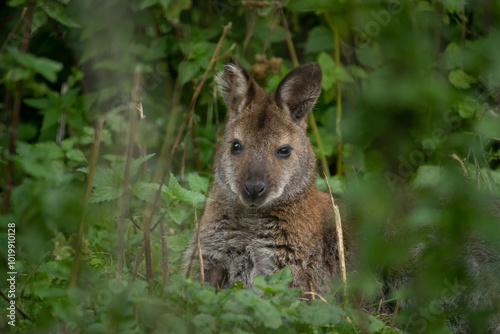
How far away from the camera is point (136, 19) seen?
647 centimetres

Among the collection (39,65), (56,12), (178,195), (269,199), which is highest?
(56,12)

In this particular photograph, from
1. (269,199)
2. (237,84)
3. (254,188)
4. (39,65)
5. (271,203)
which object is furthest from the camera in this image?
(237,84)

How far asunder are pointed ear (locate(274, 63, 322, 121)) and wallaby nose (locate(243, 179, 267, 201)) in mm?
873

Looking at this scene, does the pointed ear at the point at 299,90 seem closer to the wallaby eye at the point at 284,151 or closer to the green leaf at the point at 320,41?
the wallaby eye at the point at 284,151

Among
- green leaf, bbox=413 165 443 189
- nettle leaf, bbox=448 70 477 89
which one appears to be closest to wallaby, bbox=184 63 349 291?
green leaf, bbox=413 165 443 189

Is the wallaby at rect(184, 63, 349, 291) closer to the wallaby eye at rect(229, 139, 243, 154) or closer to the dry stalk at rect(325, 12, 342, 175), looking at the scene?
the wallaby eye at rect(229, 139, 243, 154)

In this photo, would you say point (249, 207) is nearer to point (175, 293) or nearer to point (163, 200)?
point (163, 200)

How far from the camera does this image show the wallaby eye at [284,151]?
176 inches

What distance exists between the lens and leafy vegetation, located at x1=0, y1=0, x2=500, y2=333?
1.49 metres

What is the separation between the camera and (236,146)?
4.54 meters

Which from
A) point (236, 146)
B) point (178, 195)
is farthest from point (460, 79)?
point (178, 195)

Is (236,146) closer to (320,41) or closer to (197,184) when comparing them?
(197,184)

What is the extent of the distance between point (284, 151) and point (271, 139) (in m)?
0.15

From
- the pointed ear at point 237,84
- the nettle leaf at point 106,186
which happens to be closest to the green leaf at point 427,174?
the pointed ear at point 237,84
